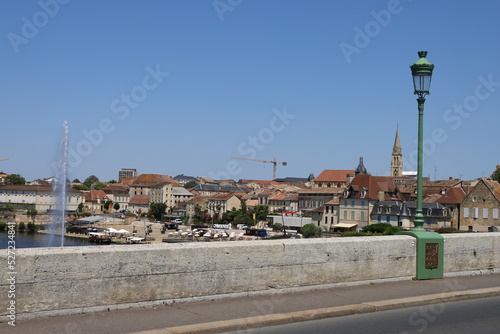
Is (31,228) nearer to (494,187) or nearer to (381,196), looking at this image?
(381,196)

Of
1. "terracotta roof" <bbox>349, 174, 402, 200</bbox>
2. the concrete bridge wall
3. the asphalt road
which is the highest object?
"terracotta roof" <bbox>349, 174, 402, 200</bbox>

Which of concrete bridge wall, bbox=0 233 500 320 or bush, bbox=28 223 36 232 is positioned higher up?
concrete bridge wall, bbox=0 233 500 320

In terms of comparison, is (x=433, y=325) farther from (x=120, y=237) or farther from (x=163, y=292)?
(x=120, y=237)

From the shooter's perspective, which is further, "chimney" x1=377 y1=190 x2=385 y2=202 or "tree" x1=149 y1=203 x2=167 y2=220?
"tree" x1=149 y1=203 x2=167 y2=220

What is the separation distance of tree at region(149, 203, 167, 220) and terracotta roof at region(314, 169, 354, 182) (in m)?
46.4

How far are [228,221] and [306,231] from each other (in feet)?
156

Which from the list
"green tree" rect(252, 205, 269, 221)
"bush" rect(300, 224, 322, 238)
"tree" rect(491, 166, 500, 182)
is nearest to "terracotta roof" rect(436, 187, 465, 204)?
"tree" rect(491, 166, 500, 182)

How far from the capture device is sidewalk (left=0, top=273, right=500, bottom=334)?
26.9ft

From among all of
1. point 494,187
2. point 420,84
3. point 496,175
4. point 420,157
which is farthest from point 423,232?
point 496,175

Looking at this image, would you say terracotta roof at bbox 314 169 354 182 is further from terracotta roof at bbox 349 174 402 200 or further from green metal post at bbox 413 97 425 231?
green metal post at bbox 413 97 425 231

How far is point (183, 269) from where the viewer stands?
9.73m

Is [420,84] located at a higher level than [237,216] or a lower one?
higher

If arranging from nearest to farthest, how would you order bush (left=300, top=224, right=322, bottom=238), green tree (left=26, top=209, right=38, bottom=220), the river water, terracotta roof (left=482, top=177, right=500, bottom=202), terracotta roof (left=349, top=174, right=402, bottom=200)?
terracotta roof (left=482, top=177, right=500, bottom=202), the river water, bush (left=300, top=224, right=322, bottom=238), terracotta roof (left=349, top=174, right=402, bottom=200), green tree (left=26, top=209, right=38, bottom=220)

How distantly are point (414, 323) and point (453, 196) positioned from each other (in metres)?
90.0
